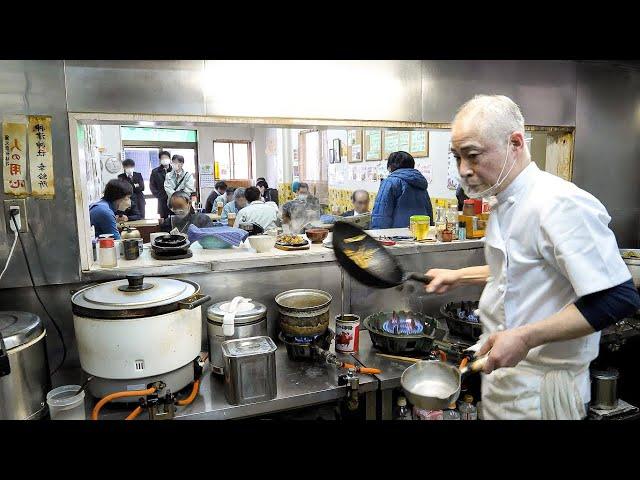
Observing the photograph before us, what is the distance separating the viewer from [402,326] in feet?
8.25

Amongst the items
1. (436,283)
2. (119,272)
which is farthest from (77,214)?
(436,283)

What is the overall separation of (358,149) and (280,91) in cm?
501

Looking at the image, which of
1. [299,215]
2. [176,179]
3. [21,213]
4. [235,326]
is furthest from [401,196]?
[176,179]

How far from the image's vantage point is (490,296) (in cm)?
168

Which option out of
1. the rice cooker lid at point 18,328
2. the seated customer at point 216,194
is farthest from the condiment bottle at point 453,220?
the seated customer at point 216,194

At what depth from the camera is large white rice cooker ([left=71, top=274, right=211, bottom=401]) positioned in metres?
1.76

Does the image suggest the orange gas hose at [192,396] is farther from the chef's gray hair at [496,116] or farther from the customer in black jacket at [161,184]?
the customer in black jacket at [161,184]

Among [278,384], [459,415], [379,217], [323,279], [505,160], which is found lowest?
[459,415]

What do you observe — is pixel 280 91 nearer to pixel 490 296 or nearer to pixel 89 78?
pixel 89 78

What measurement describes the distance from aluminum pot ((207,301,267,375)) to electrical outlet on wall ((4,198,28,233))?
0.93 meters

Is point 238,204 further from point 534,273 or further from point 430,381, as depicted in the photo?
point 534,273

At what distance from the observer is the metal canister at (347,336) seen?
91.0 inches

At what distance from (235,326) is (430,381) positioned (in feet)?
2.94

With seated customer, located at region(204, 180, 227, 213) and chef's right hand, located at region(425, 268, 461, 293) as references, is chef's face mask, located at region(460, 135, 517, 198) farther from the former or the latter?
seated customer, located at region(204, 180, 227, 213)
